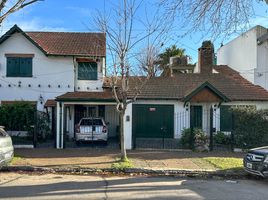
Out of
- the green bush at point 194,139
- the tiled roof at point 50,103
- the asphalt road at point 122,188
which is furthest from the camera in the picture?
the tiled roof at point 50,103

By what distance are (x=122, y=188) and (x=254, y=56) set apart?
2086cm

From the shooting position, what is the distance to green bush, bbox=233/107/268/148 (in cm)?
2030

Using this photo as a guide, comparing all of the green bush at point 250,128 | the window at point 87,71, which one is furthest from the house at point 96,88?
the green bush at point 250,128

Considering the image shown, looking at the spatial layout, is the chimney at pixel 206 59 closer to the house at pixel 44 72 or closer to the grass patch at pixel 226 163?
the house at pixel 44 72

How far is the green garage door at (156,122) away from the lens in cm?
2678

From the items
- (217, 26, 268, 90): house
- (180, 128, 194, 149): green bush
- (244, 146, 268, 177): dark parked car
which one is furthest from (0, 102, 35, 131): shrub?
(217, 26, 268, 90): house

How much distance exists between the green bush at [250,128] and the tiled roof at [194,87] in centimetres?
610

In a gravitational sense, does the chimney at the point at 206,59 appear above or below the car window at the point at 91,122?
above

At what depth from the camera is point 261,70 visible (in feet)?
95.9

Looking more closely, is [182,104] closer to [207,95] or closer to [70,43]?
[207,95]

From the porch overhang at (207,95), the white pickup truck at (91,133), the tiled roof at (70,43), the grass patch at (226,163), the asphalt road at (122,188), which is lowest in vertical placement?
the asphalt road at (122,188)

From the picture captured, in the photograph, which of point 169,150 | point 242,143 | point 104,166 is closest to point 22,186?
point 104,166

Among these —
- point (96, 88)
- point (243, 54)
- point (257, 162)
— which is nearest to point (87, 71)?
point (96, 88)

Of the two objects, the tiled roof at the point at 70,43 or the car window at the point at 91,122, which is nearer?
the car window at the point at 91,122
